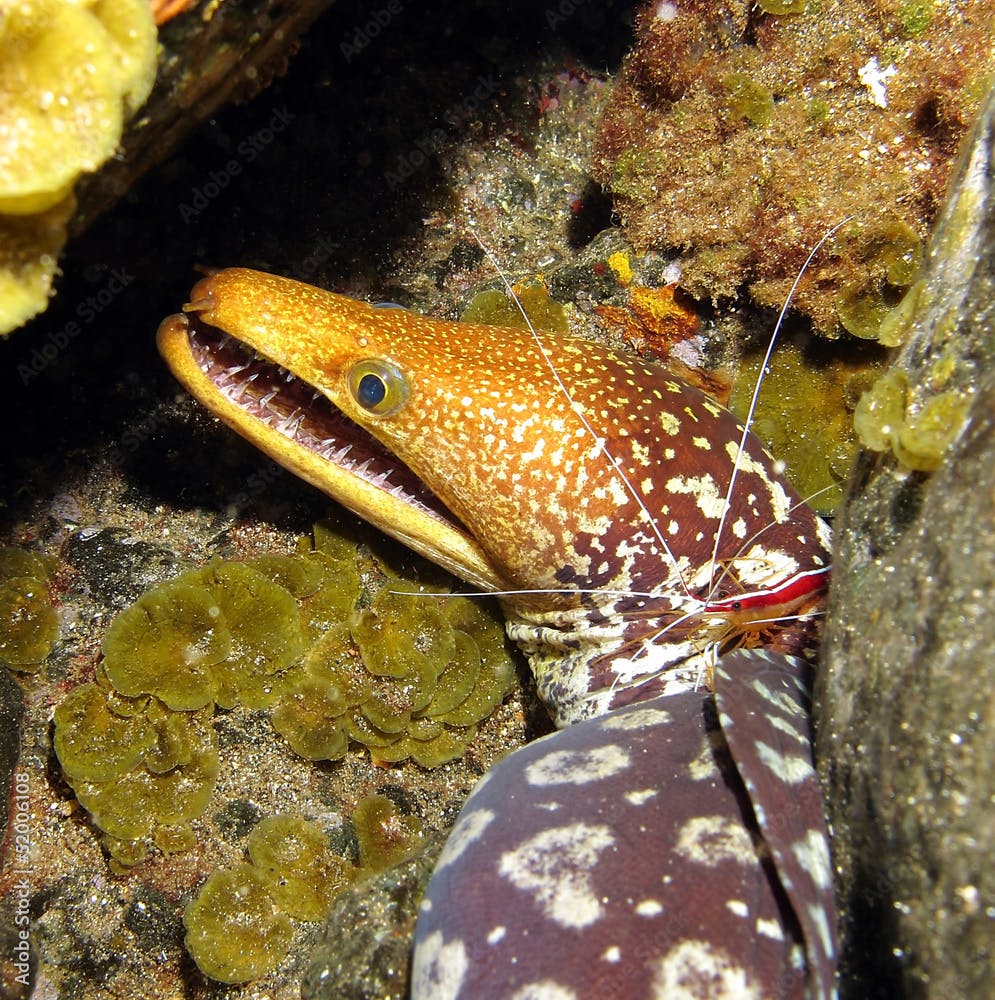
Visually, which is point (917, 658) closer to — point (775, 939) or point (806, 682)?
point (775, 939)

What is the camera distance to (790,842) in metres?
1.73

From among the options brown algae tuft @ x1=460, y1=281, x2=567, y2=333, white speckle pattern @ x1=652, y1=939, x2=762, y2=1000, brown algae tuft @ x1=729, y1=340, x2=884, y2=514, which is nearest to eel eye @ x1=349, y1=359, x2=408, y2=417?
brown algae tuft @ x1=460, y1=281, x2=567, y2=333

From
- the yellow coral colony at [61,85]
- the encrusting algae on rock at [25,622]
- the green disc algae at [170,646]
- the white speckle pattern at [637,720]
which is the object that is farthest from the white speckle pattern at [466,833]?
the encrusting algae on rock at [25,622]

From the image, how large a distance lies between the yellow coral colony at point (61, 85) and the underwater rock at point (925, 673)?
209 cm

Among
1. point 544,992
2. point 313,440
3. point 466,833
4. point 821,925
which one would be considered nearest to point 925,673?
point 821,925

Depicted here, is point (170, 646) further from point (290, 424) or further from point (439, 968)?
point (439, 968)

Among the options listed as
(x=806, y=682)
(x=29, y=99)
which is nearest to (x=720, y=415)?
(x=806, y=682)

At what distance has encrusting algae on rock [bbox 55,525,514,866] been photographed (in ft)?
9.50

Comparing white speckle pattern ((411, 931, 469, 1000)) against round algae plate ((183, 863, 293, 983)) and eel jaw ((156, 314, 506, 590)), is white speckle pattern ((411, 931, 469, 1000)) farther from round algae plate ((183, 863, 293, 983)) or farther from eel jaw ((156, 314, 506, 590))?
eel jaw ((156, 314, 506, 590))

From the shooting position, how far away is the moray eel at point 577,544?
6.15ft

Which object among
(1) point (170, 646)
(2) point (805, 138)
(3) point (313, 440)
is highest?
(3) point (313, 440)

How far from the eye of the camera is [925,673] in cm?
148

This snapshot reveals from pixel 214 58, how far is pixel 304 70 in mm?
2182

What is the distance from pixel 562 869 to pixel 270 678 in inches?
69.4
